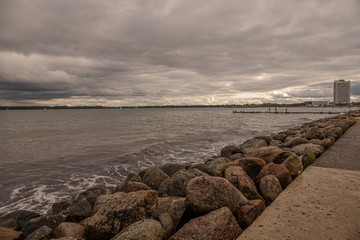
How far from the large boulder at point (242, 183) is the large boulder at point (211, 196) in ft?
1.51

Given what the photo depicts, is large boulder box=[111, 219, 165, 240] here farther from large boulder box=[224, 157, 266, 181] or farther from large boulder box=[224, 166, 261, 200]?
large boulder box=[224, 157, 266, 181]

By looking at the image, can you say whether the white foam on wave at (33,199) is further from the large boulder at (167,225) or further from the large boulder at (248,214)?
the large boulder at (248,214)

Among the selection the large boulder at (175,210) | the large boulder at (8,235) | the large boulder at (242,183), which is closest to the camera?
the large boulder at (175,210)

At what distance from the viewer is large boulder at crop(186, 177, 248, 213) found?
11.8 ft

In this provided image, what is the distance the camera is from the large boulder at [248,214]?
3.52m

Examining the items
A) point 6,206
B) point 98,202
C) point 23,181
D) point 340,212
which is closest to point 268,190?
point 340,212

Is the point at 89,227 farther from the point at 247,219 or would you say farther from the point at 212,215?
the point at 247,219

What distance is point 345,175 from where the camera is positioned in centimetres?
536

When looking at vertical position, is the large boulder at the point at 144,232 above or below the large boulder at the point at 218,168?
above

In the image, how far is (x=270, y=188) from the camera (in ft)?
14.3

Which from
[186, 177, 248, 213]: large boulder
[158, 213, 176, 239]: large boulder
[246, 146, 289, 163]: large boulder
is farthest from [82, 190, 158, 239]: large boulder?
[246, 146, 289, 163]: large boulder

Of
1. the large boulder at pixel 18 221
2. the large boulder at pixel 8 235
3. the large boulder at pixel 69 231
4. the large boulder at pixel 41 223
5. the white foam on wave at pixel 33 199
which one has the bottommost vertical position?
the white foam on wave at pixel 33 199

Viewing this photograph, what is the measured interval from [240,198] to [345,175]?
140 inches

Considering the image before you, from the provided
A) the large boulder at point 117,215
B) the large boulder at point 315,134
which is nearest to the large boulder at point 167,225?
the large boulder at point 117,215
